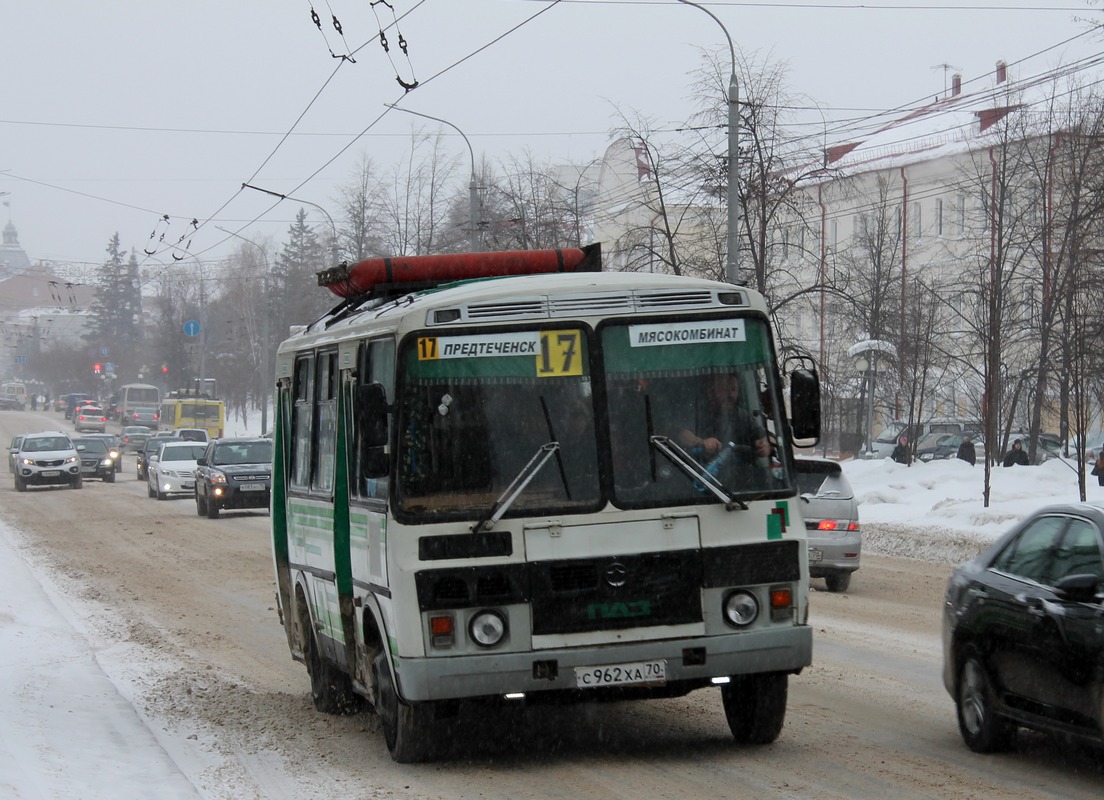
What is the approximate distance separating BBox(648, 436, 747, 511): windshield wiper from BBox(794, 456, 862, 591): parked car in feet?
29.7

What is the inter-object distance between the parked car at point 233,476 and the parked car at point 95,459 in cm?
2062

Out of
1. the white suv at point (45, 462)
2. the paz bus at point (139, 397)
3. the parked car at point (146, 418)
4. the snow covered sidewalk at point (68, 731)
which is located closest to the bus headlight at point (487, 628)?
the snow covered sidewalk at point (68, 731)

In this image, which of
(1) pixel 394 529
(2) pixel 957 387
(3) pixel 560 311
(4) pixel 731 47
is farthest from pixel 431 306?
(2) pixel 957 387

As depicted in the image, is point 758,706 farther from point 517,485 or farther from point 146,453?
point 146,453

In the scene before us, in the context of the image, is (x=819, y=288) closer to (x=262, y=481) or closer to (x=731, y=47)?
(x=731, y=47)

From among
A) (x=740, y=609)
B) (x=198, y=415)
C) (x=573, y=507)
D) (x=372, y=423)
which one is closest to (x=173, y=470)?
(x=372, y=423)

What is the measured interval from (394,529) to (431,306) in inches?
45.6

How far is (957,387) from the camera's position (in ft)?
170

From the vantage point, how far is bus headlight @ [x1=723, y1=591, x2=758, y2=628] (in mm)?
7676

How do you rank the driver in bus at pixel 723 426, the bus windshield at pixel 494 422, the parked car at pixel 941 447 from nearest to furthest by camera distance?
the bus windshield at pixel 494 422 → the driver in bus at pixel 723 426 → the parked car at pixel 941 447

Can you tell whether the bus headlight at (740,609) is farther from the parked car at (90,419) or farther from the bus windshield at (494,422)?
the parked car at (90,419)

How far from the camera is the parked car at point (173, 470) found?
4059 cm

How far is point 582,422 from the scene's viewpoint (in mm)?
7758

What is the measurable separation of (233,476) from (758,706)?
2576 cm
